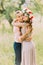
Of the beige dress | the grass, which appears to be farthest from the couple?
the grass

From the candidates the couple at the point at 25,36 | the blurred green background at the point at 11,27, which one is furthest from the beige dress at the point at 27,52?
the blurred green background at the point at 11,27

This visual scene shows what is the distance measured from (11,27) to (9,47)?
0.59 feet

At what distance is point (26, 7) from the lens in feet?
5.69

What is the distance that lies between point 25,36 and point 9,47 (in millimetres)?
268

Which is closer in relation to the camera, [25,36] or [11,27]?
[25,36]

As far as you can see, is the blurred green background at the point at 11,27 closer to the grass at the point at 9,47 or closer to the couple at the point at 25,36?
the grass at the point at 9,47

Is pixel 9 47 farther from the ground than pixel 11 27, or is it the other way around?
pixel 11 27

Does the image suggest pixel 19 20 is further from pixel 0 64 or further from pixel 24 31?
pixel 0 64

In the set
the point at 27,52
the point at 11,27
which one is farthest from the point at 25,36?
the point at 11,27

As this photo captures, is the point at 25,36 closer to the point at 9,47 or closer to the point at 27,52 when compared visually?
the point at 27,52

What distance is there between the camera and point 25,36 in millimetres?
1573

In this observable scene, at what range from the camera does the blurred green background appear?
177 cm

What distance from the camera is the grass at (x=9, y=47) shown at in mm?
1771

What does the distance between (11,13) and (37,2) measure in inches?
9.9
